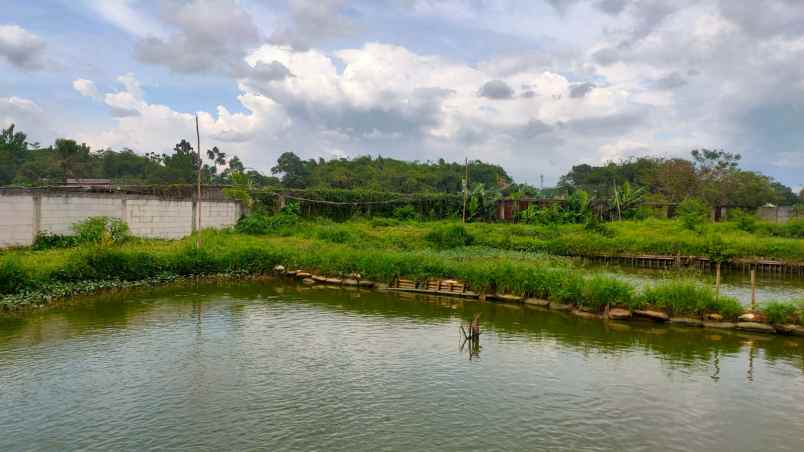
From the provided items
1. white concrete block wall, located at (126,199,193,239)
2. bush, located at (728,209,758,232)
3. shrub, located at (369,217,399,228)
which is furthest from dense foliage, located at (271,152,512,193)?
white concrete block wall, located at (126,199,193,239)

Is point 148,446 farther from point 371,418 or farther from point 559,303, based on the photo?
point 559,303

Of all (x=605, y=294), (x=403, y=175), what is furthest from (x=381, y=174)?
(x=605, y=294)

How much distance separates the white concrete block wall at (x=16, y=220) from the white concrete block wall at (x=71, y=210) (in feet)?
1.65

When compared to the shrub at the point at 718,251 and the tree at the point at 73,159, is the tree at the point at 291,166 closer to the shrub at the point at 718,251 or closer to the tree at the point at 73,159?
the tree at the point at 73,159

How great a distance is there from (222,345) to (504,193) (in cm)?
3729

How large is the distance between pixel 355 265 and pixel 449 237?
953 cm

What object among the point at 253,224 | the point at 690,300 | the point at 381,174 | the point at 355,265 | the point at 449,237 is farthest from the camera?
the point at 381,174

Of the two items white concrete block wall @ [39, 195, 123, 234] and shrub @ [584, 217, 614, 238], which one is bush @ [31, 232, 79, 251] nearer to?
white concrete block wall @ [39, 195, 123, 234]

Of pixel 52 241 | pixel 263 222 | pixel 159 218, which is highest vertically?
pixel 159 218

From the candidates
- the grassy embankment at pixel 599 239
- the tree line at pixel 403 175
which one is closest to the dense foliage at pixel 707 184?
the tree line at pixel 403 175

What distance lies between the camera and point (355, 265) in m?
21.5

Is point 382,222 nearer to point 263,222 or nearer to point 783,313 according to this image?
point 263,222

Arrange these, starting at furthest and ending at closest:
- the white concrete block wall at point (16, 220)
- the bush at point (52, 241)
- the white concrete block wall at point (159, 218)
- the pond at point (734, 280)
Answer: the white concrete block wall at point (159, 218)
the bush at point (52, 241)
the pond at point (734, 280)
the white concrete block wall at point (16, 220)

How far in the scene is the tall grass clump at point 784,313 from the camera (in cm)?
1480
